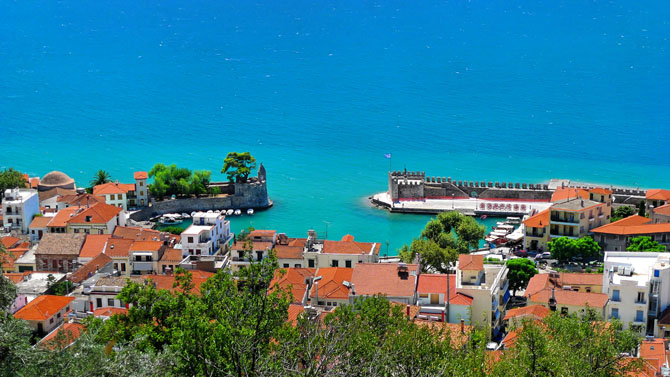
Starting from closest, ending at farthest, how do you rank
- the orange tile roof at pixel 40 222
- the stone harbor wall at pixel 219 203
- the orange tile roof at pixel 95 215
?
1. the orange tile roof at pixel 95 215
2. the orange tile roof at pixel 40 222
3. the stone harbor wall at pixel 219 203

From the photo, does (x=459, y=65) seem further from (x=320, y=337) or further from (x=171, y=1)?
(x=320, y=337)

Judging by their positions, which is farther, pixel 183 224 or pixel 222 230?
pixel 183 224

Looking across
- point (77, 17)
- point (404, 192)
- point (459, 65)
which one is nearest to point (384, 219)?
point (404, 192)

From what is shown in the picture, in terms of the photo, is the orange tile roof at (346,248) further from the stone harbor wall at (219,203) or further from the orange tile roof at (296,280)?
the stone harbor wall at (219,203)

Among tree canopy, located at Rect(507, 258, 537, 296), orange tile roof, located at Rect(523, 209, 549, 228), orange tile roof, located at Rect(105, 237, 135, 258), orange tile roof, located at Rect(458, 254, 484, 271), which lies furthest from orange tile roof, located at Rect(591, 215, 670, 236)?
orange tile roof, located at Rect(105, 237, 135, 258)

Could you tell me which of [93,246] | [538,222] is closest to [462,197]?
[538,222]

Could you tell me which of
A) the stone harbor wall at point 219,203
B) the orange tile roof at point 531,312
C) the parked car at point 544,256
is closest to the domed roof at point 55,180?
the stone harbor wall at point 219,203
